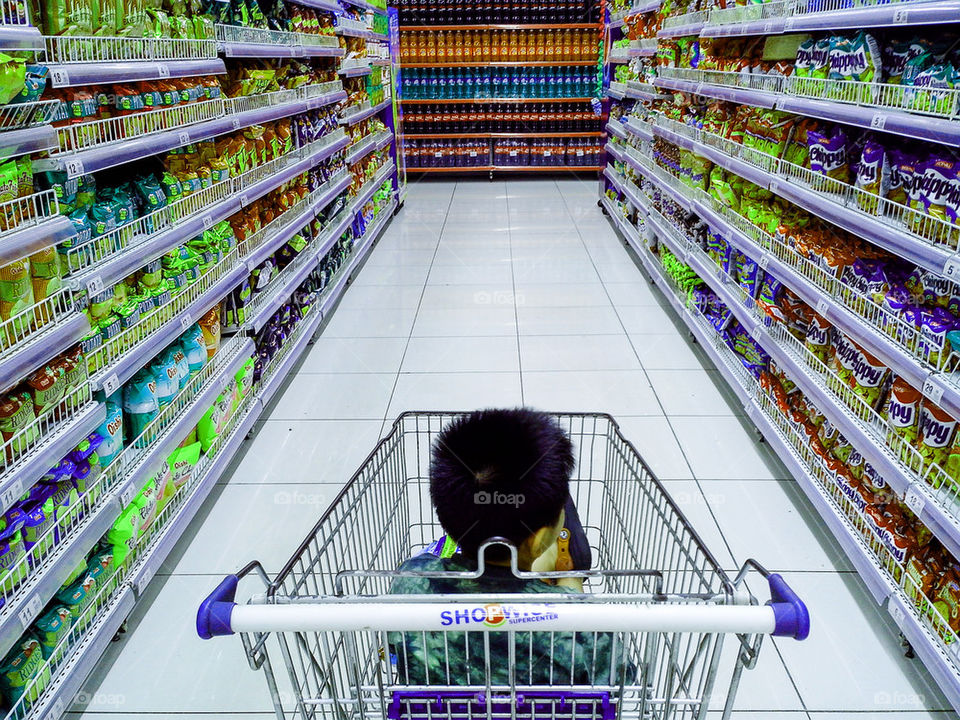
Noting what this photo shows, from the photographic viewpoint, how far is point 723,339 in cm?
382

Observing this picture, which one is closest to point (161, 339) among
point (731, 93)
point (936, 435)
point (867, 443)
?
point (867, 443)

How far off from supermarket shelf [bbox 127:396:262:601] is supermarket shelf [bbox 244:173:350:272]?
2.15ft

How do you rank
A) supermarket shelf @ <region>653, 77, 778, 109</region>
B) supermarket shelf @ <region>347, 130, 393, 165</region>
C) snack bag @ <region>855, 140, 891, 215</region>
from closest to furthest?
snack bag @ <region>855, 140, 891, 215</region>, supermarket shelf @ <region>653, 77, 778, 109</region>, supermarket shelf @ <region>347, 130, 393, 165</region>

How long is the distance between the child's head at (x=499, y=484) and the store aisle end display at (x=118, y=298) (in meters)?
1.04

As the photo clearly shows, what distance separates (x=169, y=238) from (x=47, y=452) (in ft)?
3.10

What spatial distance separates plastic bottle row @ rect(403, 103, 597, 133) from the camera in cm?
983

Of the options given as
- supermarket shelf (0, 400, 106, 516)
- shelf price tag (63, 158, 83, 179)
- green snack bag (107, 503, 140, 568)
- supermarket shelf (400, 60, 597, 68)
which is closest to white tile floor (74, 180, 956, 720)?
green snack bag (107, 503, 140, 568)

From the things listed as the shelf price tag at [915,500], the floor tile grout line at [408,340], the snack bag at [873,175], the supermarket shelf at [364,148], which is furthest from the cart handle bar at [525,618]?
the supermarket shelf at [364,148]

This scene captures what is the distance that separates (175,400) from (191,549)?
1.71ft

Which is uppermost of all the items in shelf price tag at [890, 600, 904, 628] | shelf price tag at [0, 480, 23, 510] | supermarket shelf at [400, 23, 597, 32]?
supermarket shelf at [400, 23, 597, 32]

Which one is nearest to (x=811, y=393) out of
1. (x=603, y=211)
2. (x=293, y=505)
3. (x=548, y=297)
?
(x=293, y=505)

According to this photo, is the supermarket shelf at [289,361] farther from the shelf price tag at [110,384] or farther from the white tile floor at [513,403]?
the shelf price tag at [110,384]

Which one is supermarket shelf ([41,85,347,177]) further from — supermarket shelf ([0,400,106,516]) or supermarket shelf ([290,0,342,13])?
supermarket shelf ([290,0,342,13])

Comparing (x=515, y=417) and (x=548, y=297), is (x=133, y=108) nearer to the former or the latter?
(x=515, y=417)
